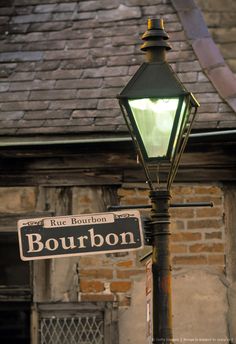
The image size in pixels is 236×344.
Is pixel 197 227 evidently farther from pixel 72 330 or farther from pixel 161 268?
pixel 161 268

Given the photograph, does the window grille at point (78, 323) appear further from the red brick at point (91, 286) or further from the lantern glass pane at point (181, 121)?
the lantern glass pane at point (181, 121)

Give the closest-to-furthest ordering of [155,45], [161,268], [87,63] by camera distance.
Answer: [161,268] < [155,45] < [87,63]

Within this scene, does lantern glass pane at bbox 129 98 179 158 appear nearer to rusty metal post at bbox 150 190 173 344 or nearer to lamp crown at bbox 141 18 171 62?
rusty metal post at bbox 150 190 173 344

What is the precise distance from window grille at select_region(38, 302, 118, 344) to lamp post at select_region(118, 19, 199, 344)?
2766 mm

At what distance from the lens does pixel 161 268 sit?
579cm

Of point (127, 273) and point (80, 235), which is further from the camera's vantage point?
point (127, 273)

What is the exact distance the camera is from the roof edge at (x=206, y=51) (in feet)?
28.5

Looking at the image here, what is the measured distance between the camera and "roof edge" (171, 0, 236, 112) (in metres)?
8.69

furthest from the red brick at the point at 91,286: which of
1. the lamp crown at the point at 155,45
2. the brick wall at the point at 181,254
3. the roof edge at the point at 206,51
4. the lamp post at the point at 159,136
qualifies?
the lamp crown at the point at 155,45

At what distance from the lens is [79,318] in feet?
28.2

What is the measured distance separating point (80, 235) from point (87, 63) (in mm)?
3367

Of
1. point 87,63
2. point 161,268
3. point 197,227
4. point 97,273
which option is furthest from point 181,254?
point 161,268

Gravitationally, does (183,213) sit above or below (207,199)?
below

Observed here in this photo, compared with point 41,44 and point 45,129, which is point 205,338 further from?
point 41,44
